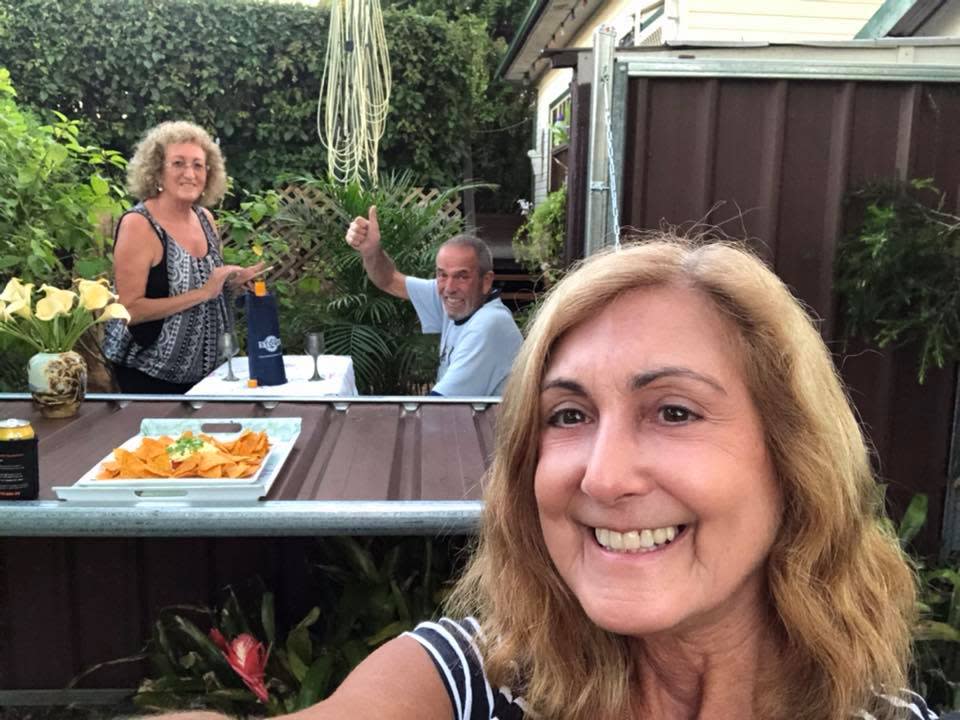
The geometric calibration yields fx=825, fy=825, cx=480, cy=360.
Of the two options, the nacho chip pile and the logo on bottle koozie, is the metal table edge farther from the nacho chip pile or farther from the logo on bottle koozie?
the logo on bottle koozie

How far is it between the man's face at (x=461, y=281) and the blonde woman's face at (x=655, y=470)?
2585 millimetres

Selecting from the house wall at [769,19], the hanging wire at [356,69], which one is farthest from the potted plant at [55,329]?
the house wall at [769,19]

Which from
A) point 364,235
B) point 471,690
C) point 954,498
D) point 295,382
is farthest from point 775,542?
point 364,235

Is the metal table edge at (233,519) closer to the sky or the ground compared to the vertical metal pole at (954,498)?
closer to the sky

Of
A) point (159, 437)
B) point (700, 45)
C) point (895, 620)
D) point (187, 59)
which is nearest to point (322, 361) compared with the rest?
point (159, 437)

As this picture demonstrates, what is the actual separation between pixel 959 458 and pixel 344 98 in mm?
3857

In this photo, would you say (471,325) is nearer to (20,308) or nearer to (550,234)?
(20,308)

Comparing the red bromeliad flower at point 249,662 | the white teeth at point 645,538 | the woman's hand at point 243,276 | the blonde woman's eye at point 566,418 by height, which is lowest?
the red bromeliad flower at point 249,662

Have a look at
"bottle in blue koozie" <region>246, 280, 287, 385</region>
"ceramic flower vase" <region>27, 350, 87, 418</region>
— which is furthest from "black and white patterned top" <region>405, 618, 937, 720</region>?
"bottle in blue koozie" <region>246, 280, 287, 385</region>

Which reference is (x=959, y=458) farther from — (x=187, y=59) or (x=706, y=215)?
(x=187, y=59)

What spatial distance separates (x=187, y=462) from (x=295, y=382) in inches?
63.8

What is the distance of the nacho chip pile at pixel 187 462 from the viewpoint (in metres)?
1.82

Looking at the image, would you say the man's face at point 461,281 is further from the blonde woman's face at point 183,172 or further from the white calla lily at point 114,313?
the white calla lily at point 114,313

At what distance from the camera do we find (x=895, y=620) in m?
1.16
